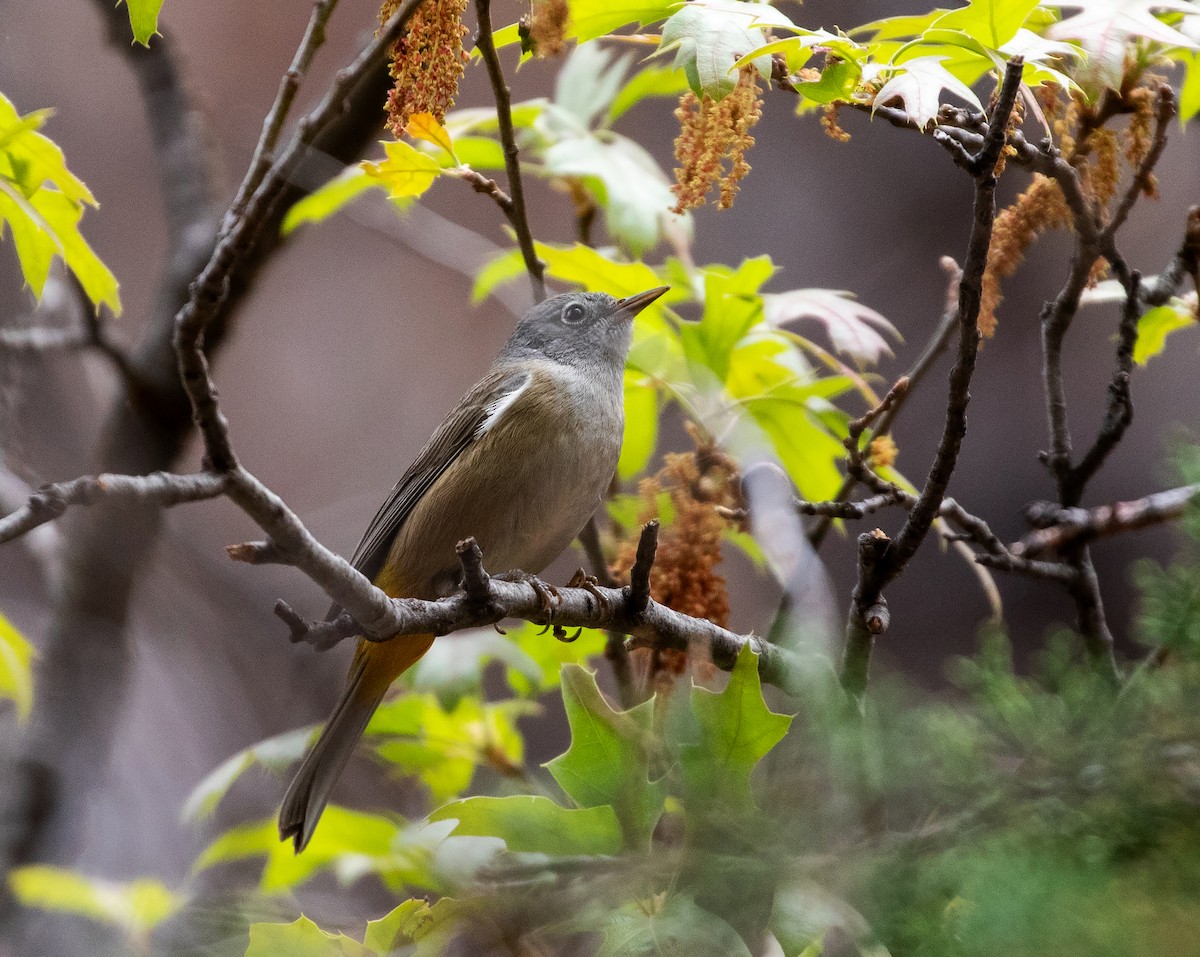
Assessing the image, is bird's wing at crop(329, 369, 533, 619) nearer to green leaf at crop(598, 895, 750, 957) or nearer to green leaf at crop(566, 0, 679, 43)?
green leaf at crop(566, 0, 679, 43)

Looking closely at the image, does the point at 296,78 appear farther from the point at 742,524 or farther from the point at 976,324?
the point at 742,524

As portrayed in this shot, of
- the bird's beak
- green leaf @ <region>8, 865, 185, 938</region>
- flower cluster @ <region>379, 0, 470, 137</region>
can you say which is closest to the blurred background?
green leaf @ <region>8, 865, 185, 938</region>

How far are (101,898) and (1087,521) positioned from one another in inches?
96.6

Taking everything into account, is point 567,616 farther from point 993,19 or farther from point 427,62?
point 993,19

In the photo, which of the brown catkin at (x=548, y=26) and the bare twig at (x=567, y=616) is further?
the brown catkin at (x=548, y=26)

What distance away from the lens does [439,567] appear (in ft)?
7.58

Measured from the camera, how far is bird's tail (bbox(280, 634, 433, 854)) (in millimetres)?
2113

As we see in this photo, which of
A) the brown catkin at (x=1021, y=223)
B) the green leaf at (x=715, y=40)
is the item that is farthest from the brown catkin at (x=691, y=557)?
the green leaf at (x=715, y=40)

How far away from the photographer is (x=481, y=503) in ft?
7.44

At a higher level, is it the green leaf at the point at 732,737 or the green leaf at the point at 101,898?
the green leaf at the point at 732,737

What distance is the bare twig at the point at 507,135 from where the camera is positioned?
1593 millimetres

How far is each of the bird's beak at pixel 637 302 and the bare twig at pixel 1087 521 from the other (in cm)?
88

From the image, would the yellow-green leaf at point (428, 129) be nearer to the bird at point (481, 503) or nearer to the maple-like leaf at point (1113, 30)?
the bird at point (481, 503)

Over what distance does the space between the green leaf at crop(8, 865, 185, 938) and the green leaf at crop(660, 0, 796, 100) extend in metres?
2.22
